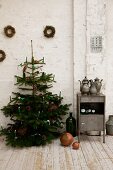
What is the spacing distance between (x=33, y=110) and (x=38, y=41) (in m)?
1.37

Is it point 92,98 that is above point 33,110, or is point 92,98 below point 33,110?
above

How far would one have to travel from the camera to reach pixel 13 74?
5109mm

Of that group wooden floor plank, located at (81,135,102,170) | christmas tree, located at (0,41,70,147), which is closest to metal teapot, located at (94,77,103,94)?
christmas tree, located at (0,41,70,147)

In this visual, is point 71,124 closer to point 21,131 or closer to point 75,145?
point 75,145

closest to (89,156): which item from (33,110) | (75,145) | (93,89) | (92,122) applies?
(75,145)

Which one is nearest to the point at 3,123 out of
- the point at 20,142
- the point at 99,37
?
the point at 20,142

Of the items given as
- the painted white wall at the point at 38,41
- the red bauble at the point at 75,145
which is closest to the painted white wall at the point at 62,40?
the painted white wall at the point at 38,41

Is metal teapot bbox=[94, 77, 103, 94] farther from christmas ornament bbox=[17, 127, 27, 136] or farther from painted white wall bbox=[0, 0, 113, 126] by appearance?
christmas ornament bbox=[17, 127, 27, 136]

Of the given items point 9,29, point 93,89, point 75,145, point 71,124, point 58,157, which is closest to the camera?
point 58,157

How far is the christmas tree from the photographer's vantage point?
4473 millimetres

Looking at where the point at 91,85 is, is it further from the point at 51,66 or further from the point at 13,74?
the point at 13,74

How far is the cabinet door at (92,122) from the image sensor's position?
4.53 meters

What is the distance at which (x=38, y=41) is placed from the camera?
199 inches

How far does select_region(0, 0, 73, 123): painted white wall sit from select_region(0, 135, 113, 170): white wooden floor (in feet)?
3.43
